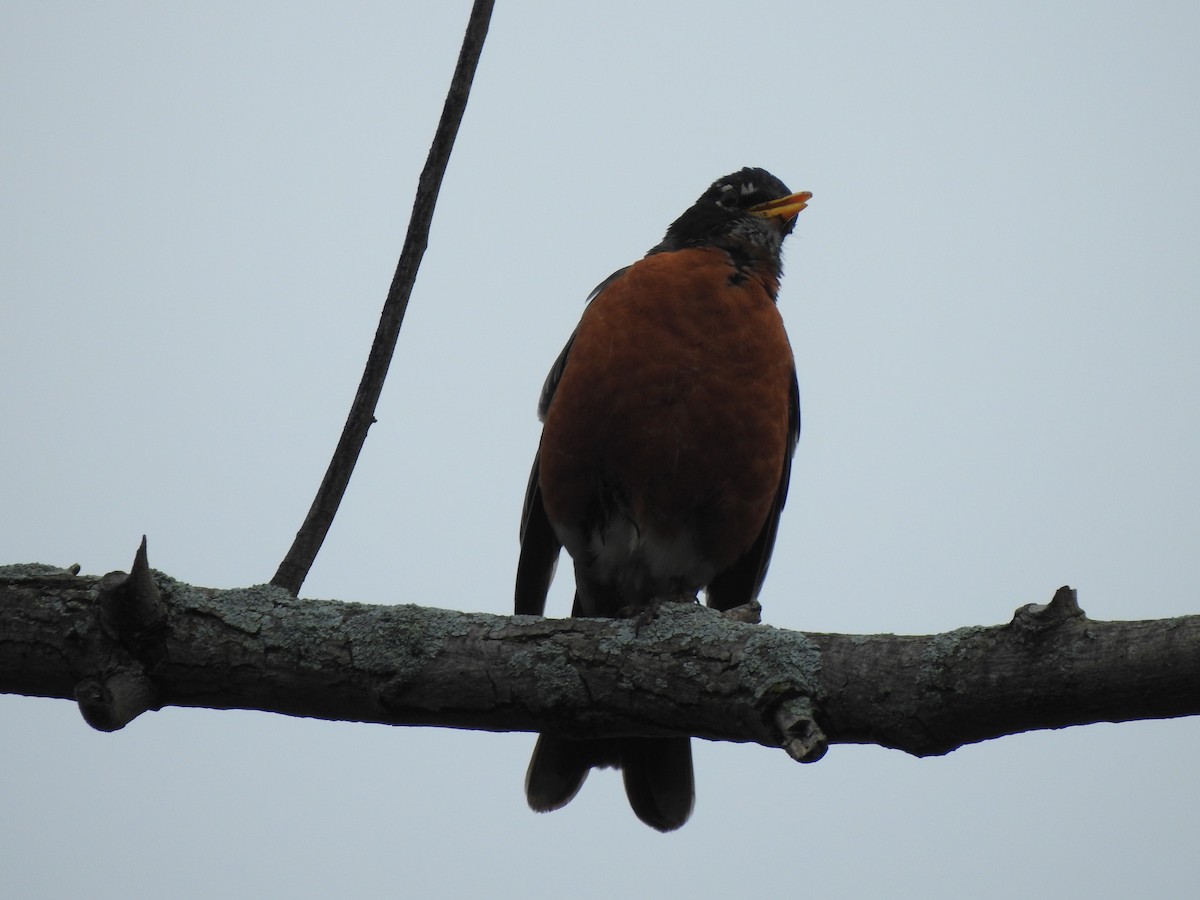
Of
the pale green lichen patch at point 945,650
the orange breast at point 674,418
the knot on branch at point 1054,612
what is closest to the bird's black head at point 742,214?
the orange breast at point 674,418

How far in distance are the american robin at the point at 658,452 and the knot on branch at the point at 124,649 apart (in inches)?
58.4

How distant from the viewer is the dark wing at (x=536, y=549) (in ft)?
14.5

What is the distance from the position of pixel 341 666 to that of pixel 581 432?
1.60 metres

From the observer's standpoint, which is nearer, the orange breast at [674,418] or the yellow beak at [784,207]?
the orange breast at [674,418]

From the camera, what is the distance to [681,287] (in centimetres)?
417

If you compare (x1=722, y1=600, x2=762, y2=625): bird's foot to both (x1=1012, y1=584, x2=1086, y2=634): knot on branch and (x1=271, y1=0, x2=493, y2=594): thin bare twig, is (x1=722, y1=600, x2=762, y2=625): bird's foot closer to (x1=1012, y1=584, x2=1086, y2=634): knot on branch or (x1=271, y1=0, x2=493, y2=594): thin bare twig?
(x1=1012, y1=584, x2=1086, y2=634): knot on branch

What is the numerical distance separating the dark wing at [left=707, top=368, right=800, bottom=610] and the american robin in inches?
9.0

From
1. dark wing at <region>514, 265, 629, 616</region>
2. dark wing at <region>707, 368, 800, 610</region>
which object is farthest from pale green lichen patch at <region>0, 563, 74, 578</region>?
dark wing at <region>707, 368, 800, 610</region>

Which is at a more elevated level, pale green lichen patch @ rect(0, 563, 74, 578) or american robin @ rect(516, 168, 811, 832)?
american robin @ rect(516, 168, 811, 832)

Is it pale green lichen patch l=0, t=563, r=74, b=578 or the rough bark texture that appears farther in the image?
pale green lichen patch l=0, t=563, r=74, b=578

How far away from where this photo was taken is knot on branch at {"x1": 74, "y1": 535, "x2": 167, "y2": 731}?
2.31m

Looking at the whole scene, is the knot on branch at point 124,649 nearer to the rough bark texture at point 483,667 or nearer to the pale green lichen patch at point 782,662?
the rough bark texture at point 483,667

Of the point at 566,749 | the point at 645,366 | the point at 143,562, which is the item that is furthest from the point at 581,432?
the point at 143,562

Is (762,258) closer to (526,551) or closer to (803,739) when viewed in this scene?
(526,551)
